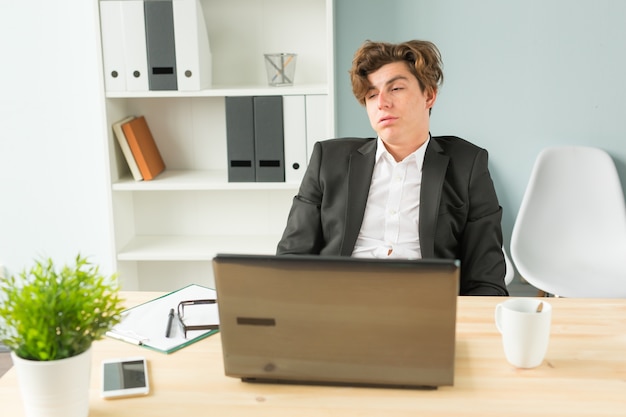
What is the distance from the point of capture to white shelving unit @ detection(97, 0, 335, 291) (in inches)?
117

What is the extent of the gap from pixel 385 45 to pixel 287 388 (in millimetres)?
1097

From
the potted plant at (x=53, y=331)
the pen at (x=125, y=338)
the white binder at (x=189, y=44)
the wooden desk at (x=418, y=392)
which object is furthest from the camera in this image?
the white binder at (x=189, y=44)

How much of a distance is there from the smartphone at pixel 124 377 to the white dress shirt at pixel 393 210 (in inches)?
32.0

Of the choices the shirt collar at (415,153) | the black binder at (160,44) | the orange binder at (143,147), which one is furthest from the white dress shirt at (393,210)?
the orange binder at (143,147)

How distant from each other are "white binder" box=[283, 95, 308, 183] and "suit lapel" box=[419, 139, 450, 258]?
3.14 feet

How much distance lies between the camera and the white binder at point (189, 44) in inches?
110

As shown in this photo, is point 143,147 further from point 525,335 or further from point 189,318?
point 525,335

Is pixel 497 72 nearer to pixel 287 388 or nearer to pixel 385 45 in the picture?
pixel 385 45

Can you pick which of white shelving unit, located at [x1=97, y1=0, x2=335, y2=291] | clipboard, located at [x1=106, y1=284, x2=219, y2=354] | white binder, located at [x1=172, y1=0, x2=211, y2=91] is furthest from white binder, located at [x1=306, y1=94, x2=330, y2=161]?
clipboard, located at [x1=106, y1=284, x2=219, y2=354]

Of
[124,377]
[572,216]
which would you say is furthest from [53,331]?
[572,216]

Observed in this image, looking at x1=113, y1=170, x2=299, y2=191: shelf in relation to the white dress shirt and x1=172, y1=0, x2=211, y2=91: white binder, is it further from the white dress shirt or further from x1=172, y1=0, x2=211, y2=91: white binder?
the white dress shirt

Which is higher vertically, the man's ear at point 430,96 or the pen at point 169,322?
the man's ear at point 430,96

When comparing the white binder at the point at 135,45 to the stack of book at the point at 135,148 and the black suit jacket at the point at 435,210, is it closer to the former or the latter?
the stack of book at the point at 135,148

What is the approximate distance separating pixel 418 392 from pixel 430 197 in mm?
840
